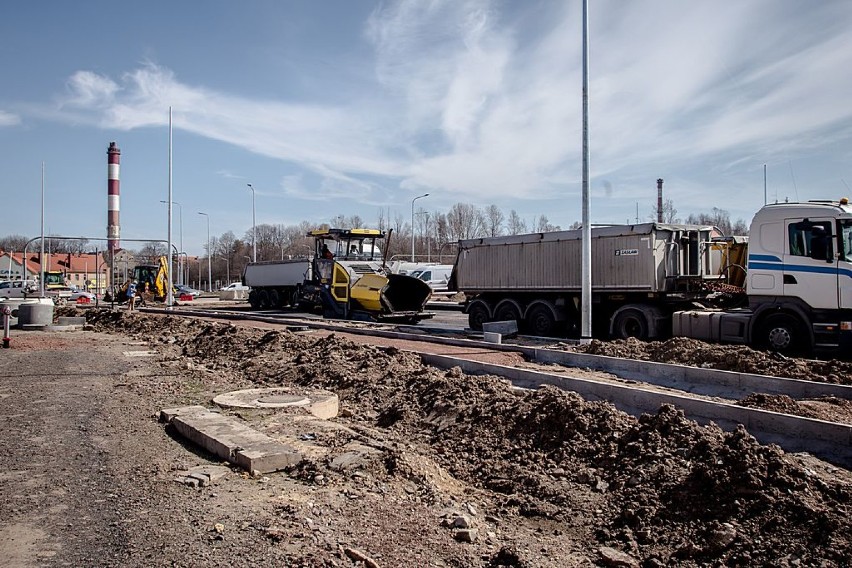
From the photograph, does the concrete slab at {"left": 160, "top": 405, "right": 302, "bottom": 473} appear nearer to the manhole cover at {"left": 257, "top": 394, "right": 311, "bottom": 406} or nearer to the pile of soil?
the pile of soil

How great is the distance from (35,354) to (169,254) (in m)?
20.8

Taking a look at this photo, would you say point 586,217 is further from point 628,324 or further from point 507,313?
point 507,313

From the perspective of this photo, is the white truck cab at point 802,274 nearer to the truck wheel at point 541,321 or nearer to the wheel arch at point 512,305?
the truck wheel at point 541,321

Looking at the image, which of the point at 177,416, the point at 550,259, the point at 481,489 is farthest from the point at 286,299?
the point at 481,489

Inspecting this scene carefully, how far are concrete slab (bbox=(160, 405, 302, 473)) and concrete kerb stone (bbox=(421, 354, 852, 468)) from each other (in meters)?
4.24

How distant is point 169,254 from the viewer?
3578cm

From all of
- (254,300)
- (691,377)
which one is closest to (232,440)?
(691,377)

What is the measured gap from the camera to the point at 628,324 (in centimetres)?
1705

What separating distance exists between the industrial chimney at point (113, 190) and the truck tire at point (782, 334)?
53.1m

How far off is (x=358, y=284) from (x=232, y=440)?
16.8 metres

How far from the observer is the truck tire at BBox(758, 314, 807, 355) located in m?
13.0

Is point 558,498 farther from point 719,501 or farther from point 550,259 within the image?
point 550,259

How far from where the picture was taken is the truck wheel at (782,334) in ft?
42.7

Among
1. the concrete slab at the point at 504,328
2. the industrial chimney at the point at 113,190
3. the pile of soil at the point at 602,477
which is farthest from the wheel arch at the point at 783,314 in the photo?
the industrial chimney at the point at 113,190
